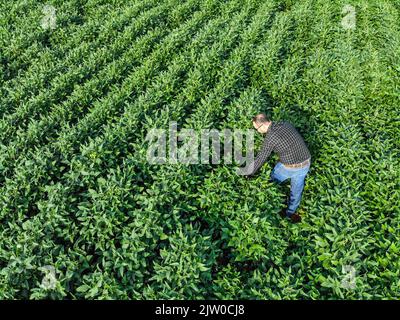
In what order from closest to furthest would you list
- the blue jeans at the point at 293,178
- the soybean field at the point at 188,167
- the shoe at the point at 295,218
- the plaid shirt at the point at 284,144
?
the soybean field at the point at 188,167 → the plaid shirt at the point at 284,144 → the blue jeans at the point at 293,178 → the shoe at the point at 295,218

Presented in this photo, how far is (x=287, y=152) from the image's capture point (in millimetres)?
5836

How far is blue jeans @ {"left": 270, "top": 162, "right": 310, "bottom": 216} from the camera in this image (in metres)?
6.05

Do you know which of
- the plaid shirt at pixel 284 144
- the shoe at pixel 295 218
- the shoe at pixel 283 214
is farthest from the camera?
the shoe at pixel 283 214

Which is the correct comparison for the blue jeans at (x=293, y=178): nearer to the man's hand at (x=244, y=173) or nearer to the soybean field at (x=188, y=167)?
the soybean field at (x=188, y=167)

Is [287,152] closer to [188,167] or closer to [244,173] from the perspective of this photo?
[244,173]

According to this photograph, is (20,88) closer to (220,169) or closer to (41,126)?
(41,126)

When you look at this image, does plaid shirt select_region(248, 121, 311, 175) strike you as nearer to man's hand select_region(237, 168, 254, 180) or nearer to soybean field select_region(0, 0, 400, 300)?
man's hand select_region(237, 168, 254, 180)
